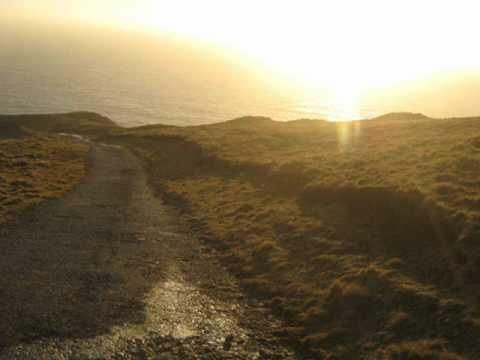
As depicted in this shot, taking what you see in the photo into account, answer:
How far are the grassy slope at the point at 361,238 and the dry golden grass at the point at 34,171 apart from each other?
920cm

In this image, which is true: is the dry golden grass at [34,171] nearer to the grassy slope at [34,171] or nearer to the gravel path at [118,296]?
the grassy slope at [34,171]

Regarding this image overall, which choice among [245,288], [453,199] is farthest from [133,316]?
[453,199]

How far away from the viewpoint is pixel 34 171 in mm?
45469

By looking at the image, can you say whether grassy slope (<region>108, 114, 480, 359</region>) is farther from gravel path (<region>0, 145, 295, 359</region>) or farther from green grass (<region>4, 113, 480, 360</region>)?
gravel path (<region>0, 145, 295, 359</region>)

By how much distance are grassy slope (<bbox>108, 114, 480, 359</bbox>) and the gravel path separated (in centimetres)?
191

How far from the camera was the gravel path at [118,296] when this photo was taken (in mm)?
16250

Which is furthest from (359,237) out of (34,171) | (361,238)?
(34,171)

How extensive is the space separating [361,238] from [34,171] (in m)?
33.5

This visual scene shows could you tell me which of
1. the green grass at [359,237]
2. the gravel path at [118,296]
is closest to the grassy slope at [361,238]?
the green grass at [359,237]

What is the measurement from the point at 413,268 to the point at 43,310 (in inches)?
597

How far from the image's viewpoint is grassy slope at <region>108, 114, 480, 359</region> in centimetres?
1673

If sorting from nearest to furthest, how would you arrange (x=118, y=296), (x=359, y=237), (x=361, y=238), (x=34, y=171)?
(x=118, y=296) → (x=361, y=238) → (x=359, y=237) → (x=34, y=171)

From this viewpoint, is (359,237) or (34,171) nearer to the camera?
(359,237)

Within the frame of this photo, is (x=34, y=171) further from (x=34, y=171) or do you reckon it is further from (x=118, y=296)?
(x=118, y=296)
